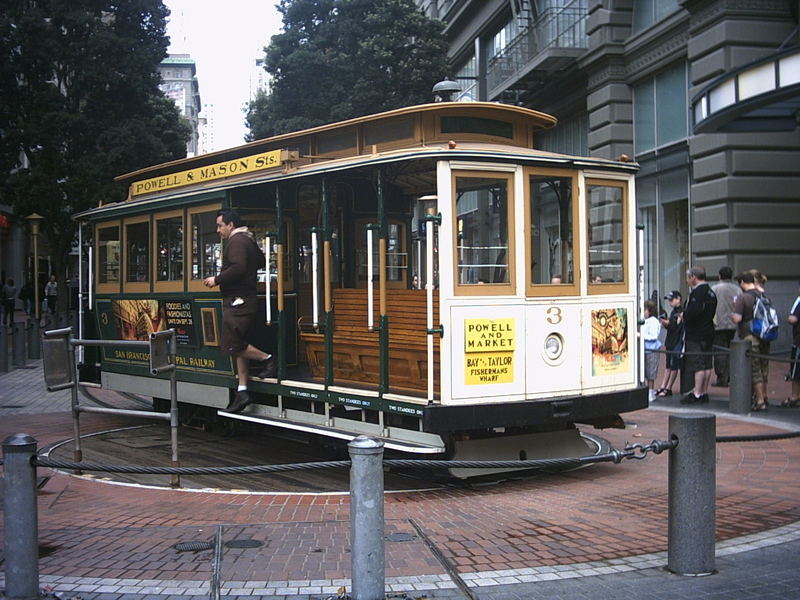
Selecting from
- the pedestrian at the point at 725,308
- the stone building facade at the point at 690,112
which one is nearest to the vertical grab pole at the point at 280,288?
the pedestrian at the point at 725,308

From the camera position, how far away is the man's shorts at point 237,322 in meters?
9.98

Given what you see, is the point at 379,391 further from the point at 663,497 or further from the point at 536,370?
the point at 663,497

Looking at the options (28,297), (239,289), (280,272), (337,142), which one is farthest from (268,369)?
(28,297)

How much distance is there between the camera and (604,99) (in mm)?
22844

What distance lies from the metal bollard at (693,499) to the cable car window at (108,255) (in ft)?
29.7

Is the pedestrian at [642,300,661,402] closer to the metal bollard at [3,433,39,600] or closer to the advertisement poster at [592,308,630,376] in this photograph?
the advertisement poster at [592,308,630,376]

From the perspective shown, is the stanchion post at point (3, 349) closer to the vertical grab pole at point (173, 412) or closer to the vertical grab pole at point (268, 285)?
the vertical grab pole at point (268, 285)

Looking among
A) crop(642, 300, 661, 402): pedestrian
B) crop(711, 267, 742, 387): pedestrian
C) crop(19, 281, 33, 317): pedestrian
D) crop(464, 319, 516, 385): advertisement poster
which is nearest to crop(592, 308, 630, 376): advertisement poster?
crop(464, 319, 516, 385): advertisement poster

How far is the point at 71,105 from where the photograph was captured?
3020 centimetres

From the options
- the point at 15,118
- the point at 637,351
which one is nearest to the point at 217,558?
the point at 637,351

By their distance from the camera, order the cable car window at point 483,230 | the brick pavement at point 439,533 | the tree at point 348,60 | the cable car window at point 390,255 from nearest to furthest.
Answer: the brick pavement at point 439,533 < the cable car window at point 483,230 < the cable car window at point 390,255 < the tree at point 348,60

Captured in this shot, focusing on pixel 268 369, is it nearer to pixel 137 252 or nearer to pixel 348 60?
pixel 137 252

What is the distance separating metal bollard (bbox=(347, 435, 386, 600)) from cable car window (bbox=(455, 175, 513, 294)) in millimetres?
3346

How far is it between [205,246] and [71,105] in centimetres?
2194
